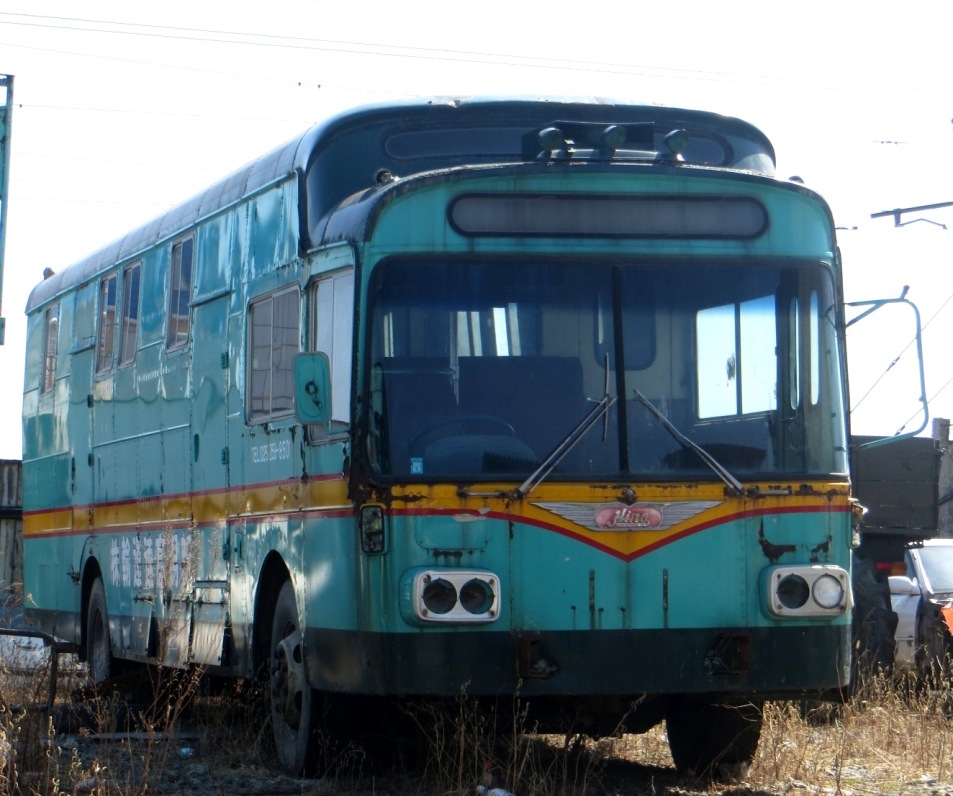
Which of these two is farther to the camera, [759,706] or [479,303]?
[759,706]

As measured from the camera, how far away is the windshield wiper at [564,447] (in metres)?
8.32

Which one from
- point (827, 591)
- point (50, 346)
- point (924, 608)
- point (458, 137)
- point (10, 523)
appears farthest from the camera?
point (10, 523)

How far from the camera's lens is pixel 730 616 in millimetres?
8594

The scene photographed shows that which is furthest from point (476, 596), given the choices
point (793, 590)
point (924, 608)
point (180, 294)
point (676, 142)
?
point (924, 608)

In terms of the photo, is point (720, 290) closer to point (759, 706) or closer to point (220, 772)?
point (759, 706)

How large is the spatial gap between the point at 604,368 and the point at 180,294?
14.0 feet

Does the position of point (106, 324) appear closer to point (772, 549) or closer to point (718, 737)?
point (718, 737)

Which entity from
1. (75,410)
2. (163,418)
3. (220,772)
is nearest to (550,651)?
(220,772)

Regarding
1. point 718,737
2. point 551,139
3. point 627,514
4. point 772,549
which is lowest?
point 718,737

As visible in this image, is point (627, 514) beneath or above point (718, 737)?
above

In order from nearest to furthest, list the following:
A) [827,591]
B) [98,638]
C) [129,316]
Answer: [827,591] → [129,316] → [98,638]

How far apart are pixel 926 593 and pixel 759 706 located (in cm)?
645

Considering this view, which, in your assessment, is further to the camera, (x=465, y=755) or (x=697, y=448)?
(x=465, y=755)

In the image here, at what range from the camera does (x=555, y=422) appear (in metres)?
8.47
